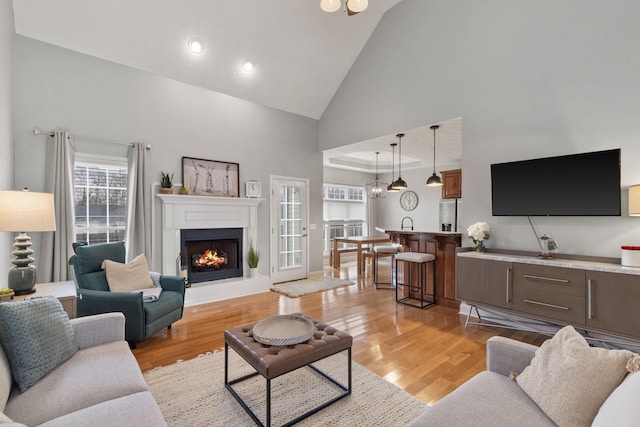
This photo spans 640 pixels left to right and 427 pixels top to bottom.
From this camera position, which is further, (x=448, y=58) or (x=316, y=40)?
(x=316, y=40)

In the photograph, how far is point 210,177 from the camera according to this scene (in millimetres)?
4809

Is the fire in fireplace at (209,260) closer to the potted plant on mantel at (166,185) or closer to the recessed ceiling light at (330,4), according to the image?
the potted plant on mantel at (166,185)

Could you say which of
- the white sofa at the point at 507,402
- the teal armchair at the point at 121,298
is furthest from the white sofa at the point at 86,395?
the white sofa at the point at 507,402

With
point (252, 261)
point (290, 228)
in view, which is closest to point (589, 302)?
point (252, 261)

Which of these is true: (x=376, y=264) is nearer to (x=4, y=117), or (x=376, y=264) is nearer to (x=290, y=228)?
(x=290, y=228)

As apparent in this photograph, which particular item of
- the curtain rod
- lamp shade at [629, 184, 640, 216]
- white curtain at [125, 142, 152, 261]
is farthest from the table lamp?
lamp shade at [629, 184, 640, 216]

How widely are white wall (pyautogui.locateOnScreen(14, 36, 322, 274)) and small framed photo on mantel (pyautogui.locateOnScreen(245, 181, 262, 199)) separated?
0.11 m

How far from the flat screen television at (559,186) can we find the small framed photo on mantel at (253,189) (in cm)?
354

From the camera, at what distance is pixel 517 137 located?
3547 millimetres

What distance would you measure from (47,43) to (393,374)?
17.0ft

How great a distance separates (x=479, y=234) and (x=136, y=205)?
4404 millimetres

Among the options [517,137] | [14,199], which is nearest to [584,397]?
[517,137]

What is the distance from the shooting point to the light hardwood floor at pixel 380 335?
8.26 ft

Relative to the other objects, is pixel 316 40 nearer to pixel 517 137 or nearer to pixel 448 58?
pixel 448 58
